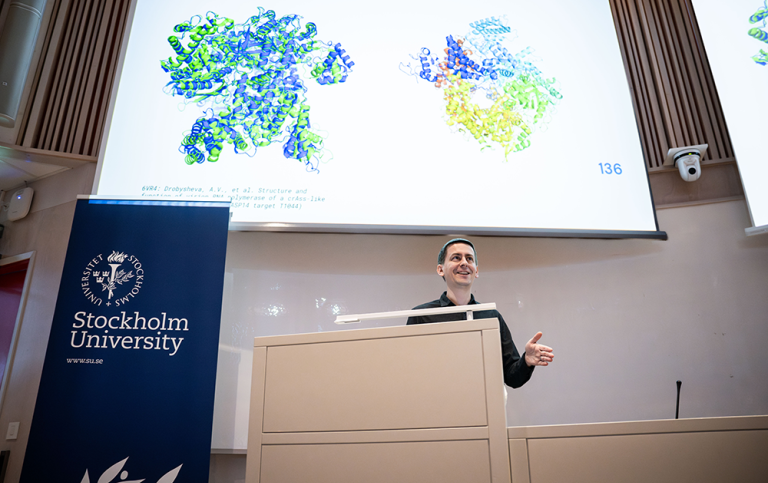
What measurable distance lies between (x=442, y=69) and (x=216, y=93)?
1.35 metres

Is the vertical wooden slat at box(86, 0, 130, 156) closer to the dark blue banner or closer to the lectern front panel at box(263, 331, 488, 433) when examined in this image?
the dark blue banner

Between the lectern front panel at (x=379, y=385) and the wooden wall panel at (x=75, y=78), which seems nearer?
the lectern front panel at (x=379, y=385)

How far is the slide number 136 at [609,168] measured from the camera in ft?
9.62

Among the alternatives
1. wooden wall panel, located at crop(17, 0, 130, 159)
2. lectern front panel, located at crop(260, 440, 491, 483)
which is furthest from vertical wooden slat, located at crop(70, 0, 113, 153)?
lectern front panel, located at crop(260, 440, 491, 483)

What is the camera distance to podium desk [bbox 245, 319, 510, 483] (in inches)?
52.1

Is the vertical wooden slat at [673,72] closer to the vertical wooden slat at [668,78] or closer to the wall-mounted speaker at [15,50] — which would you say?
the vertical wooden slat at [668,78]

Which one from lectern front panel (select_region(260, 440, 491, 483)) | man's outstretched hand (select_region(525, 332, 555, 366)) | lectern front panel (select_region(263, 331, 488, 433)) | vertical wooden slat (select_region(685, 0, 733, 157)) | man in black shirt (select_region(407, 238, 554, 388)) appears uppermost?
vertical wooden slat (select_region(685, 0, 733, 157))

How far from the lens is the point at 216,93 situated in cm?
305

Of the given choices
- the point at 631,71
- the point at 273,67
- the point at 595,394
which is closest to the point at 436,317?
the point at 595,394

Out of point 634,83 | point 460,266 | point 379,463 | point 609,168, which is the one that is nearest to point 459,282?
point 460,266

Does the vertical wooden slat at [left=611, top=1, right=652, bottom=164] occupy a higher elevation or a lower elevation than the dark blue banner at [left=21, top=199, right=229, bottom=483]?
higher

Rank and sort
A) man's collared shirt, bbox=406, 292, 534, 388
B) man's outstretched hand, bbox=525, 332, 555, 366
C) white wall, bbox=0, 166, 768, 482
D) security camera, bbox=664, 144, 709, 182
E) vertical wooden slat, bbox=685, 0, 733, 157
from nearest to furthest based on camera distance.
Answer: man's outstretched hand, bbox=525, 332, 555, 366, man's collared shirt, bbox=406, 292, 534, 388, white wall, bbox=0, 166, 768, 482, security camera, bbox=664, 144, 709, 182, vertical wooden slat, bbox=685, 0, 733, 157

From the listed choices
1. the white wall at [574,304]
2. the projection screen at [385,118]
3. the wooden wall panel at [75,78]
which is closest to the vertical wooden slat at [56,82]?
the wooden wall panel at [75,78]

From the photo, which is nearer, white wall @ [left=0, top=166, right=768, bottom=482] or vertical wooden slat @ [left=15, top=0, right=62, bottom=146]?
white wall @ [left=0, top=166, right=768, bottom=482]
